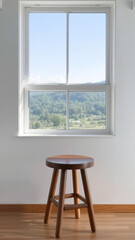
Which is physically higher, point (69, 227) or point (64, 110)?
point (64, 110)

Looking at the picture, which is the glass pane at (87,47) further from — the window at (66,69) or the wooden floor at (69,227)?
the wooden floor at (69,227)

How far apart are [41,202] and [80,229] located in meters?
0.57

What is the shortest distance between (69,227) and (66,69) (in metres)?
1.62

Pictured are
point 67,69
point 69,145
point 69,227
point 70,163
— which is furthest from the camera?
point 67,69

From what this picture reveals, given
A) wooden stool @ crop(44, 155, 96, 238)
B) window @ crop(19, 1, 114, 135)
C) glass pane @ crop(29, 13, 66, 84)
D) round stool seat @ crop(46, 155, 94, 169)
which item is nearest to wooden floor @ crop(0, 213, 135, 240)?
wooden stool @ crop(44, 155, 96, 238)

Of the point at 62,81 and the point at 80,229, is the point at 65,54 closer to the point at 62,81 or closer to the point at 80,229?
the point at 62,81

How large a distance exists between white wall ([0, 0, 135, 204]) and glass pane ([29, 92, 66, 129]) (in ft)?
0.81

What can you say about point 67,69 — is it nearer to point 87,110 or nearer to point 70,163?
point 87,110

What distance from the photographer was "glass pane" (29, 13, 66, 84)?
296 centimetres

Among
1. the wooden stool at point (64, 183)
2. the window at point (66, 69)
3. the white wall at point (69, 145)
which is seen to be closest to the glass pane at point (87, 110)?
the window at point (66, 69)

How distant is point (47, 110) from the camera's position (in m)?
3.00

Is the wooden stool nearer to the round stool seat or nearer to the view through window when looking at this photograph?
the round stool seat

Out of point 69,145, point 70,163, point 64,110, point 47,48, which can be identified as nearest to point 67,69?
point 47,48

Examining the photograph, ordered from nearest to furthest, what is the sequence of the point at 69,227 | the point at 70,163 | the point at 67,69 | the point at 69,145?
the point at 70,163 < the point at 69,227 < the point at 69,145 < the point at 67,69
